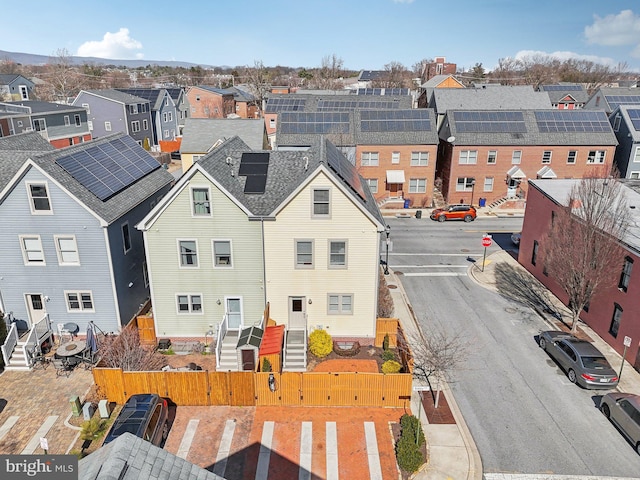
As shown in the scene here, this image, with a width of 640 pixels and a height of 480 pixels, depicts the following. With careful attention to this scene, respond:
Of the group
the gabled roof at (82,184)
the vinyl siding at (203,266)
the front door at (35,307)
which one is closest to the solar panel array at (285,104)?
the gabled roof at (82,184)

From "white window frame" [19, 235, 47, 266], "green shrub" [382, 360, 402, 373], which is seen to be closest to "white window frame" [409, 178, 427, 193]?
"green shrub" [382, 360, 402, 373]

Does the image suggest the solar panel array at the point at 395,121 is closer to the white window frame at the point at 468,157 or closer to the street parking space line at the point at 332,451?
the white window frame at the point at 468,157

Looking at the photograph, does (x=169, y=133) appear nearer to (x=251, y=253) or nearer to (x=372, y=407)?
(x=251, y=253)

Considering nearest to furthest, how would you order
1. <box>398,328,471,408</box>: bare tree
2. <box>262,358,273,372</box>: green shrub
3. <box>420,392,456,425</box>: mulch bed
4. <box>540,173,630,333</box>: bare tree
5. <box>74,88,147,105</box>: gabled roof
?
<box>420,392,456,425</box>: mulch bed < <box>398,328,471,408</box>: bare tree < <box>262,358,273,372</box>: green shrub < <box>540,173,630,333</box>: bare tree < <box>74,88,147,105</box>: gabled roof

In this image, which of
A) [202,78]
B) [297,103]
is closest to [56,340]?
[297,103]

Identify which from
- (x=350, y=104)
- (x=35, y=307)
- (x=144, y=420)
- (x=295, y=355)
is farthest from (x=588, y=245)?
(x=350, y=104)

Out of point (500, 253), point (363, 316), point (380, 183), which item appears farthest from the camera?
point (380, 183)

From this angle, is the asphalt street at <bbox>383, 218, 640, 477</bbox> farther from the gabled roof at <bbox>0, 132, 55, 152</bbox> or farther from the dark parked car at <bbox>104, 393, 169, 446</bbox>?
the gabled roof at <bbox>0, 132, 55, 152</bbox>

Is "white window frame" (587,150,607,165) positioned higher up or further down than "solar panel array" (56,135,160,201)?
further down
